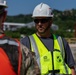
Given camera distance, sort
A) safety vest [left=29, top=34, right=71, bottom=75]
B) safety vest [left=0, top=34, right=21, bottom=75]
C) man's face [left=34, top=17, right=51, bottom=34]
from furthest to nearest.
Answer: man's face [left=34, top=17, right=51, bottom=34]
safety vest [left=29, top=34, right=71, bottom=75]
safety vest [left=0, top=34, right=21, bottom=75]

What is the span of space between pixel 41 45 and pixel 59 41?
249 millimetres

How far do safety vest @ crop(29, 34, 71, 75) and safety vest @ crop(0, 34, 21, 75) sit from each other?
6.44 ft

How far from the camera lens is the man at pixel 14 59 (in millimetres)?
2771

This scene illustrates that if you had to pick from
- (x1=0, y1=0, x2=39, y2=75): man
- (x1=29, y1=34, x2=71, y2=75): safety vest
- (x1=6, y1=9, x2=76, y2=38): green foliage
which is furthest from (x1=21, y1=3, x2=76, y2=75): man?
(x1=6, y1=9, x2=76, y2=38): green foliage

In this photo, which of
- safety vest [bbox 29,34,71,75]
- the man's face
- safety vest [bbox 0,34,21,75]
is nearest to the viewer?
safety vest [bbox 0,34,21,75]

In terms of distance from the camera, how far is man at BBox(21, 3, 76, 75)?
4.88m

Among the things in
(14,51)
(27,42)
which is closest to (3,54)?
(14,51)

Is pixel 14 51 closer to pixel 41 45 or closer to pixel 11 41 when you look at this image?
pixel 11 41

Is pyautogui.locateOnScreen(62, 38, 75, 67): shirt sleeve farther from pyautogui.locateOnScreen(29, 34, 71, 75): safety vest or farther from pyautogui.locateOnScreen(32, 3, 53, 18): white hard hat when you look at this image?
pyautogui.locateOnScreen(32, 3, 53, 18): white hard hat

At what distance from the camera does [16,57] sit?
2.81m

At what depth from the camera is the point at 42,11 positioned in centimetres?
534

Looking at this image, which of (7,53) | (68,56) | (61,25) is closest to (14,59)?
(7,53)

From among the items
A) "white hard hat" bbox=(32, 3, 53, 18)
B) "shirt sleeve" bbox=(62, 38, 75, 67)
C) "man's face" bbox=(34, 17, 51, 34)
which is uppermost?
"white hard hat" bbox=(32, 3, 53, 18)

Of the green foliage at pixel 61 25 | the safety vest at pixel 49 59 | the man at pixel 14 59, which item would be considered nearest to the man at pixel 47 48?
the safety vest at pixel 49 59
